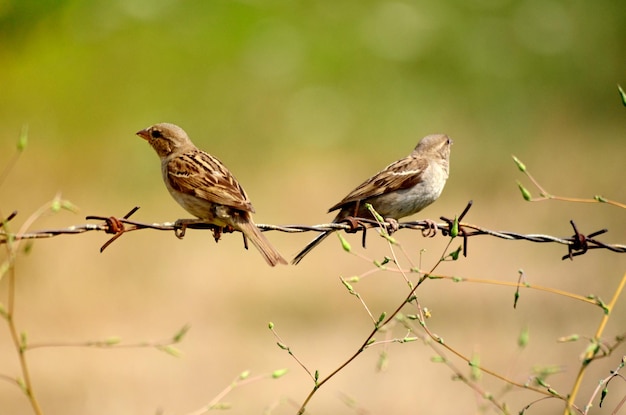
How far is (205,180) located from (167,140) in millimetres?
963

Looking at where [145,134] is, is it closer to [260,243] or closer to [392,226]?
[260,243]

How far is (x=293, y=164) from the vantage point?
18.4 metres

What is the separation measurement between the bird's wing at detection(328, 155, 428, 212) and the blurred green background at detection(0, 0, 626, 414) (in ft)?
14.0

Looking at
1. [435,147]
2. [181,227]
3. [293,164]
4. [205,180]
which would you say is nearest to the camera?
[181,227]

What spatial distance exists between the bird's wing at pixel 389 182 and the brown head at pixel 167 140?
49.0 inches

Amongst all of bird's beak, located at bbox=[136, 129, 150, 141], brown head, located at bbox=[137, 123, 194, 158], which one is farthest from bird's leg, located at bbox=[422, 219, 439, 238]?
bird's beak, located at bbox=[136, 129, 150, 141]

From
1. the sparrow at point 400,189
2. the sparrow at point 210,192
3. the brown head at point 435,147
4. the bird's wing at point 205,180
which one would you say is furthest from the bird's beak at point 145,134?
the brown head at point 435,147

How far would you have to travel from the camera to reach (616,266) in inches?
568

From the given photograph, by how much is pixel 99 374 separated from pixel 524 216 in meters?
6.90

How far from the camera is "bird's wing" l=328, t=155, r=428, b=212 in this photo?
7715 mm

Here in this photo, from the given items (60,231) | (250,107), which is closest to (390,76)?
(250,107)

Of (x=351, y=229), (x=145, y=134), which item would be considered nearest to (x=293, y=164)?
(x=145, y=134)

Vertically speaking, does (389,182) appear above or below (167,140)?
below

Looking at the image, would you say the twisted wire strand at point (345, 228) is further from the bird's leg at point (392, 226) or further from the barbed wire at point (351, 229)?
the bird's leg at point (392, 226)
